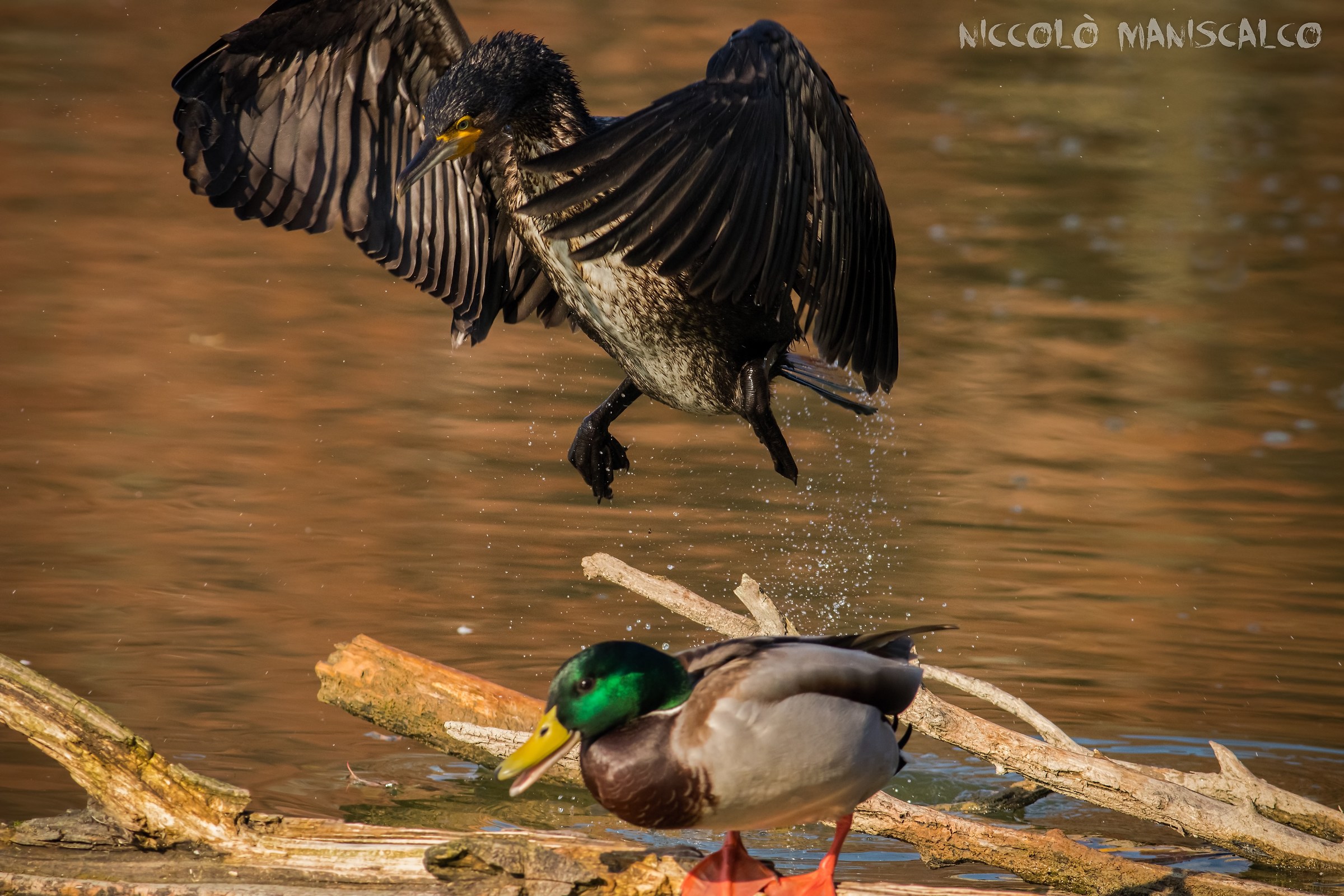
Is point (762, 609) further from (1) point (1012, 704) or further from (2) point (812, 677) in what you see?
(2) point (812, 677)

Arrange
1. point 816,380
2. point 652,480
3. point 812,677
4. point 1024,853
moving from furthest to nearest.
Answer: point 652,480, point 816,380, point 1024,853, point 812,677

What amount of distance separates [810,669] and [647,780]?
392 mm

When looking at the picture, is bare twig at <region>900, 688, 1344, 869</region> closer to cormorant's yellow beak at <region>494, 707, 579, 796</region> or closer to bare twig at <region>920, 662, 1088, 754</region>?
bare twig at <region>920, 662, 1088, 754</region>

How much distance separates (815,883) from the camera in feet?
11.5

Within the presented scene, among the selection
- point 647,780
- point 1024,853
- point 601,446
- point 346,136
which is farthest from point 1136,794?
point 346,136

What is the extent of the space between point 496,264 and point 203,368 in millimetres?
4022

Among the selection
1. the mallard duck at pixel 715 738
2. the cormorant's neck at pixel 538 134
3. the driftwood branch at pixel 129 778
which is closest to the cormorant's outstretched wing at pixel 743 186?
the cormorant's neck at pixel 538 134

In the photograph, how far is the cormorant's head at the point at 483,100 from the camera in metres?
4.49

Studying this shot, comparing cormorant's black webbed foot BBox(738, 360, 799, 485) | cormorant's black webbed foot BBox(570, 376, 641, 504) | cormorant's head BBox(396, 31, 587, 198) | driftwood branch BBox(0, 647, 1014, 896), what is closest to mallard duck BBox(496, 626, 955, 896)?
driftwood branch BBox(0, 647, 1014, 896)

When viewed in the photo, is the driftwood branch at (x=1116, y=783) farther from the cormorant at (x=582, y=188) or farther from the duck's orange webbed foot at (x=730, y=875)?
the cormorant at (x=582, y=188)

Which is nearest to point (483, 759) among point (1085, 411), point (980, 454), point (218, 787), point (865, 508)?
point (218, 787)

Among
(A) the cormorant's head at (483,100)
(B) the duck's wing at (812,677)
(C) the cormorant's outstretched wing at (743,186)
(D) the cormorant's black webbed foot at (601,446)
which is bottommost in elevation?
(B) the duck's wing at (812,677)

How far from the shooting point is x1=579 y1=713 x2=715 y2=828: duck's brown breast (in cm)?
328

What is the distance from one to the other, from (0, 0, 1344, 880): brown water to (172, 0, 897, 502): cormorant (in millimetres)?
1184
